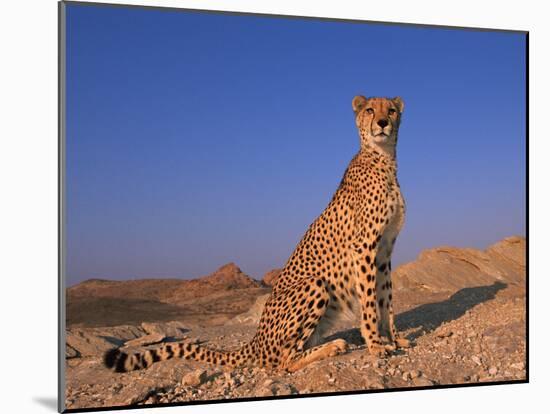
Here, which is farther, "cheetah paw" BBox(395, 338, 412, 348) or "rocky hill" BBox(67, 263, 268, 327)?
"cheetah paw" BBox(395, 338, 412, 348)

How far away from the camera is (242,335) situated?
566 centimetres

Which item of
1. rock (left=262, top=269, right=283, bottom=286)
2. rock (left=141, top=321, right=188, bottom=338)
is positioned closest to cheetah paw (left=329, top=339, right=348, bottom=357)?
rock (left=262, top=269, right=283, bottom=286)

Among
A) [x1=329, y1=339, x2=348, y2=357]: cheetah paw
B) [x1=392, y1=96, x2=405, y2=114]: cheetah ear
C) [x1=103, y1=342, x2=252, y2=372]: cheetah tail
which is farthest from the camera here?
[x1=392, y1=96, x2=405, y2=114]: cheetah ear

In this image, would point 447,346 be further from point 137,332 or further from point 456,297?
point 137,332

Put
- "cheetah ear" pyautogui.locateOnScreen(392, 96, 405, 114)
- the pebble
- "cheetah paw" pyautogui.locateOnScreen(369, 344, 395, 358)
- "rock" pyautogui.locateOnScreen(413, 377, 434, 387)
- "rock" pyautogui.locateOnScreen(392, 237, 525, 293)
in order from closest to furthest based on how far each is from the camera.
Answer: "cheetah paw" pyautogui.locateOnScreen(369, 344, 395, 358), "rock" pyautogui.locateOnScreen(413, 377, 434, 387), "cheetah ear" pyautogui.locateOnScreen(392, 96, 405, 114), the pebble, "rock" pyautogui.locateOnScreen(392, 237, 525, 293)

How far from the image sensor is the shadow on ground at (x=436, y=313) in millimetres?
5664

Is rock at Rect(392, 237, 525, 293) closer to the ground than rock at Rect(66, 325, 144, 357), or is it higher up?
higher up

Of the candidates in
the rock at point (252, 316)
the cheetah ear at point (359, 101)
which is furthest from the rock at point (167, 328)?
the cheetah ear at point (359, 101)

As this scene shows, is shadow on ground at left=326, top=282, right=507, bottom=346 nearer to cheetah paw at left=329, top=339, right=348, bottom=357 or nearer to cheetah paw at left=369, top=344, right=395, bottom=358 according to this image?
cheetah paw at left=369, top=344, right=395, bottom=358

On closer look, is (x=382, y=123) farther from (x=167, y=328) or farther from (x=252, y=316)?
(x=167, y=328)

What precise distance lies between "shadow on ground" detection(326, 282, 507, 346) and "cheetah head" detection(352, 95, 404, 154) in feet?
4.15

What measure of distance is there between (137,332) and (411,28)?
268 centimetres

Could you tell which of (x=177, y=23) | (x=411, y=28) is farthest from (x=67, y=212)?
(x=411, y=28)

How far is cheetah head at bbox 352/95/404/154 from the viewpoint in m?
5.21
